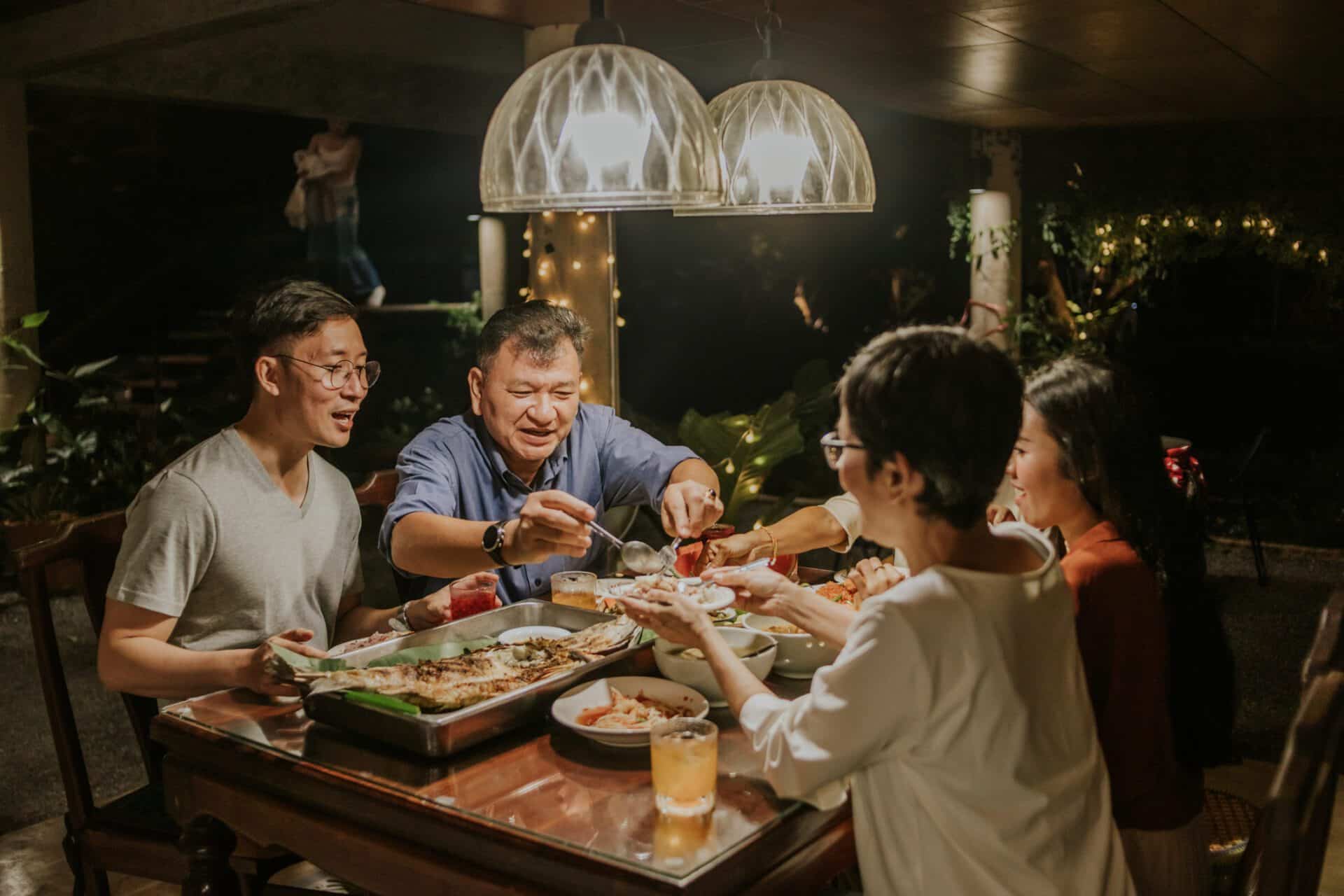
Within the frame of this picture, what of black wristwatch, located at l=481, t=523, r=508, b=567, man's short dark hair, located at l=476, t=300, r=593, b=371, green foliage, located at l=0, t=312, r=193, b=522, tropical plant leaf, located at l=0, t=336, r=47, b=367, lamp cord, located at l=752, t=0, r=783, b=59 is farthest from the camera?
tropical plant leaf, located at l=0, t=336, r=47, b=367

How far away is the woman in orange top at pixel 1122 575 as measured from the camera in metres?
1.85

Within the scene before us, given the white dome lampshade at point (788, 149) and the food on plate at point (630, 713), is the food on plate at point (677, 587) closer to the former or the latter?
the food on plate at point (630, 713)

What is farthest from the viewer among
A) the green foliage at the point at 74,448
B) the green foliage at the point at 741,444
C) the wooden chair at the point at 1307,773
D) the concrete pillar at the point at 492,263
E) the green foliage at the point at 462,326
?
the concrete pillar at the point at 492,263

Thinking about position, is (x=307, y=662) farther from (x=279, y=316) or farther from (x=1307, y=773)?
(x=1307, y=773)

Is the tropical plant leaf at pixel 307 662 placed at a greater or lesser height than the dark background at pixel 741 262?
lesser

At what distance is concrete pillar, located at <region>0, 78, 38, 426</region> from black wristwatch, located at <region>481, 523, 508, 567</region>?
553 cm

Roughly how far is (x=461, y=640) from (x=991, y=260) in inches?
335

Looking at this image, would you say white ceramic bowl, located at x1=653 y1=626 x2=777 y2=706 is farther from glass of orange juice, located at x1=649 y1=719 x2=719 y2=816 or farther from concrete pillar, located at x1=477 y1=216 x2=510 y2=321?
concrete pillar, located at x1=477 y1=216 x2=510 y2=321

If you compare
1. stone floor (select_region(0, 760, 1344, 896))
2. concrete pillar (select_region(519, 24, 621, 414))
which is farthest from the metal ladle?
concrete pillar (select_region(519, 24, 621, 414))

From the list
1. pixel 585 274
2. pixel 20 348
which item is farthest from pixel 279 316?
pixel 20 348

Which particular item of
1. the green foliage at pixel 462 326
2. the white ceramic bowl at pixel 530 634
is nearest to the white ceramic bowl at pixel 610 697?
the white ceramic bowl at pixel 530 634

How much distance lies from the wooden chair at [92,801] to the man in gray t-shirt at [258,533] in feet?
0.70

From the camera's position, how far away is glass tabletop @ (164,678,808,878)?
1.47 meters

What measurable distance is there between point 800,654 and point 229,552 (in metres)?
1.10
